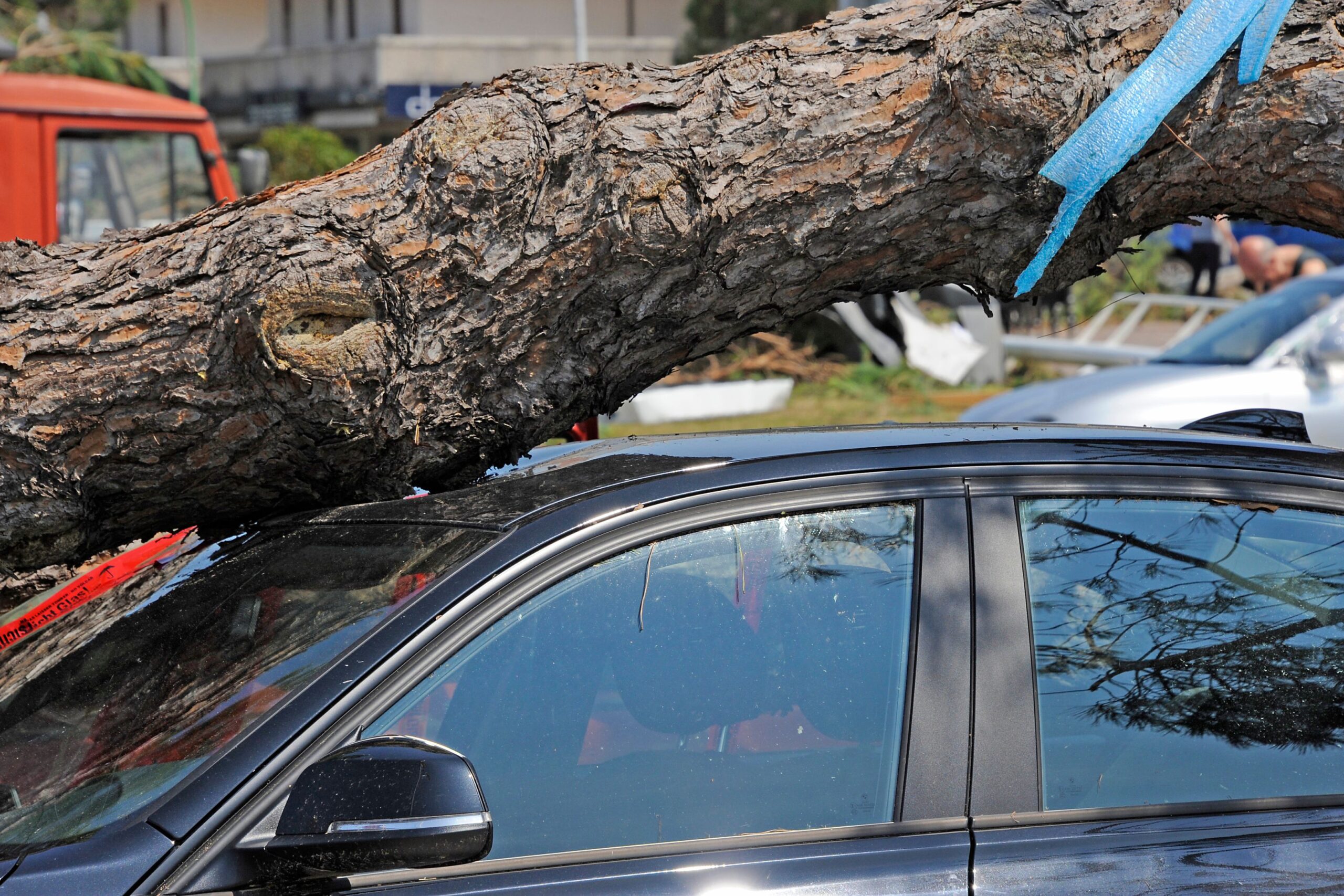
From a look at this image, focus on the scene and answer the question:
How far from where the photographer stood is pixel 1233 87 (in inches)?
107

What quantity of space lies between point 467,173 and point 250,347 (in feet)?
1.82

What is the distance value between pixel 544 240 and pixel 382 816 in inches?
52.1

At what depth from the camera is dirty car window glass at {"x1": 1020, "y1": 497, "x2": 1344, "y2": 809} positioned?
6.64 ft

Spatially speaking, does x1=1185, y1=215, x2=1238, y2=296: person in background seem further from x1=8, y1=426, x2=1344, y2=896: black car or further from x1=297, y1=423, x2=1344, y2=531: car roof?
x1=8, y1=426, x2=1344, y2=896: black car

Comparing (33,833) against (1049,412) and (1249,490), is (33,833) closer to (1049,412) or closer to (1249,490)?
(1249,490)

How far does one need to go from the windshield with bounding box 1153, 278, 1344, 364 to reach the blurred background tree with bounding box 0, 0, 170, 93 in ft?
52.2

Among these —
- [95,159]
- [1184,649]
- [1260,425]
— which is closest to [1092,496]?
[1184,649]

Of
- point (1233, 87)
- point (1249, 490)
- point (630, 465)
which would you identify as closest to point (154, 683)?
point (630, 465)

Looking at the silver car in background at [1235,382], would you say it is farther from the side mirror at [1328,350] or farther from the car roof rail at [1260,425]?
the car roof rail at [1260,425]

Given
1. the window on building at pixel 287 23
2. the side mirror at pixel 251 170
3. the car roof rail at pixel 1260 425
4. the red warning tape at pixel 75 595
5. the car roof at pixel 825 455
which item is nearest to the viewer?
the car roof at pixel 825 455

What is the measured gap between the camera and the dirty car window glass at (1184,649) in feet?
6.64

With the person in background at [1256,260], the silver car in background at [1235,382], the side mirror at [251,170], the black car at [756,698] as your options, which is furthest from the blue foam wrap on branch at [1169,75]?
the person in background at [1256,260]

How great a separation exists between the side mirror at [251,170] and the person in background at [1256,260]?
421 inches

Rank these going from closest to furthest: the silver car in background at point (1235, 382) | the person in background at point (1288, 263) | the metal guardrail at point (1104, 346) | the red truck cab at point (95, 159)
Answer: the red truck cab at point (95, 159) < the silver car in background at point (1235, 382) < the metal guardrail at point (1104, 346) < the person in background at point (1288, 263)
